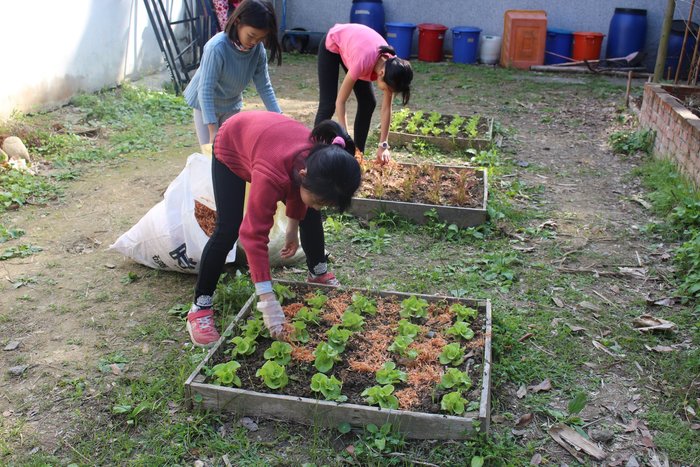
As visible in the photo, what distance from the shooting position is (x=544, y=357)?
3.25 metres

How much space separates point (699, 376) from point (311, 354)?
1.82 m

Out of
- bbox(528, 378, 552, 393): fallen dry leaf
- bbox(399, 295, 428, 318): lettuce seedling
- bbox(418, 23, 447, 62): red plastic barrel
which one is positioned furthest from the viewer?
bbox(418, 23, 447, 62): red plastic barrel

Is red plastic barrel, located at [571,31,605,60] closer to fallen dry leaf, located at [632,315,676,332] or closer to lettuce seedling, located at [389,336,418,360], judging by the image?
fallen dry leaf, located at [632,315,676,332]

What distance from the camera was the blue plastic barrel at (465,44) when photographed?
1115 cm

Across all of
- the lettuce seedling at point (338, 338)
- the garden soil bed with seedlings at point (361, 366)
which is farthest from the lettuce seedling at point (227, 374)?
the lettuce seedling at point (338, 338)

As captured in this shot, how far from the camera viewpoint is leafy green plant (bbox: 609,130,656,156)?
644 cm

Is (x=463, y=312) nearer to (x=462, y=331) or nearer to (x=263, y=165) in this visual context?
(x=462, y=331)

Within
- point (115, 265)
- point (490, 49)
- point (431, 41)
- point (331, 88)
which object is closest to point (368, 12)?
point (431, 41)

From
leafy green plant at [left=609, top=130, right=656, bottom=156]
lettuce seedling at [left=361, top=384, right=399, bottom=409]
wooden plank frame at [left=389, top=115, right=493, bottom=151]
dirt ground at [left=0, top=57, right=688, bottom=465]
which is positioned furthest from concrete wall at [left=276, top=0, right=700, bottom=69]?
lettuce seedling at [left=361, top=384, right=399, bottom=409]

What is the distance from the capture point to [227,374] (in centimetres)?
279

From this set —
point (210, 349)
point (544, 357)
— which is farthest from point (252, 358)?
point (544, 357)

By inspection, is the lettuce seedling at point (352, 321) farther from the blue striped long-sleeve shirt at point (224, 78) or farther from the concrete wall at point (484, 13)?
the concrete wall at point (484, 13)

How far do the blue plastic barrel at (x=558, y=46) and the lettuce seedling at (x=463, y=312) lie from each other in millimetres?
8819

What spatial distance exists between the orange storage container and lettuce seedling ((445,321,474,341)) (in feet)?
28.6
